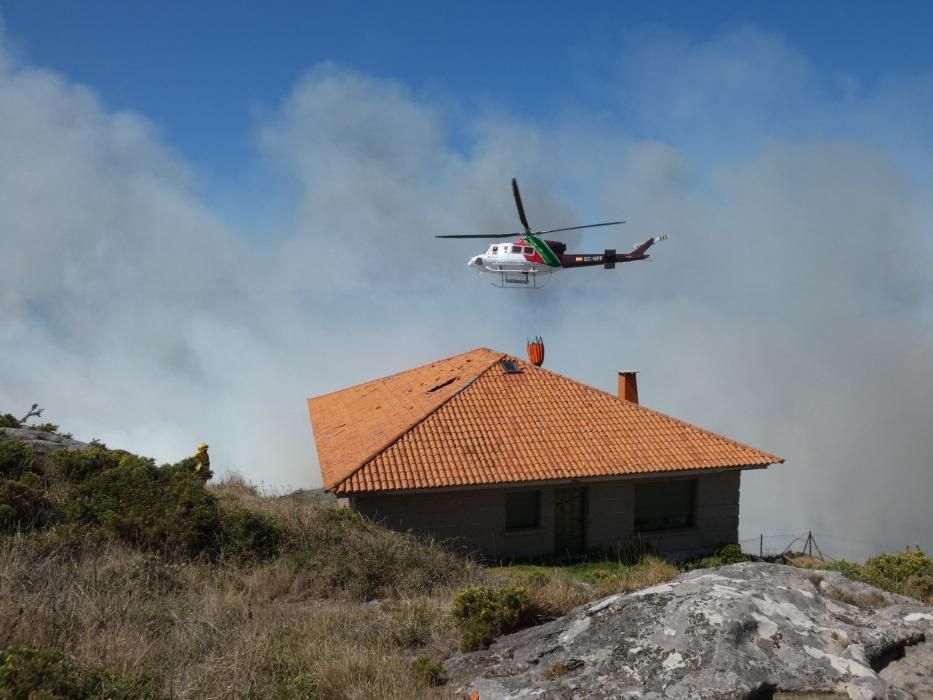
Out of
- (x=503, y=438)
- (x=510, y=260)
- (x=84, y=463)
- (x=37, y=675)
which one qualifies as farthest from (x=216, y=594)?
(x=510, y=260)

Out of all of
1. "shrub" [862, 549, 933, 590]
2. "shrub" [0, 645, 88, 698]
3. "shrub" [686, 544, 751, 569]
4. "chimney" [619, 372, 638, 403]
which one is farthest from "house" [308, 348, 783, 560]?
"shrub" [0, 645, 88, 698]

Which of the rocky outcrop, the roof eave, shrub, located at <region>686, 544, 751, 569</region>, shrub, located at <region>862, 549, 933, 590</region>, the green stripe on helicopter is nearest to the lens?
shrub, located at <region>862, 549, 933, 590</region>

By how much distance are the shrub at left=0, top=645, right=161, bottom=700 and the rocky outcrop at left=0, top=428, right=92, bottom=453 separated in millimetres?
11451

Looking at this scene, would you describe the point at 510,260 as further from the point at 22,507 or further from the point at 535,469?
the point at 22,507

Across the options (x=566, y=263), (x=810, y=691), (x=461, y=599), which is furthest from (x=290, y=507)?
(x=566, y=263)

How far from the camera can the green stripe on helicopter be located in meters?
33.1

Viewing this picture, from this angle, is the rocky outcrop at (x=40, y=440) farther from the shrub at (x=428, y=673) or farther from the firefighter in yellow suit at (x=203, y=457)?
the shrub at (x=428, y=673)

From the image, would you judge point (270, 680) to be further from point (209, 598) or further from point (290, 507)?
point (290, 507)

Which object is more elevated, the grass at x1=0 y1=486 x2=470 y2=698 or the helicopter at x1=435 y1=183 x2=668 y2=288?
the helicopter at x1=435 y1=183 x2=668 y2=288

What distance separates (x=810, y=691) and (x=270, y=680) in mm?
3609

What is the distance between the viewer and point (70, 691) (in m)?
4.85

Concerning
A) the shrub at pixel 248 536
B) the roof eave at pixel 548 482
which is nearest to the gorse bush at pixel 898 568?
the roof eave at pixel 548 482

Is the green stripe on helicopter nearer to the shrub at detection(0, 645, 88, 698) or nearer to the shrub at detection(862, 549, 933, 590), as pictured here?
the shrub at detection(862, 549, 933, 590)

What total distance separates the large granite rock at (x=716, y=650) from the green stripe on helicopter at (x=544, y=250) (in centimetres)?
2766
